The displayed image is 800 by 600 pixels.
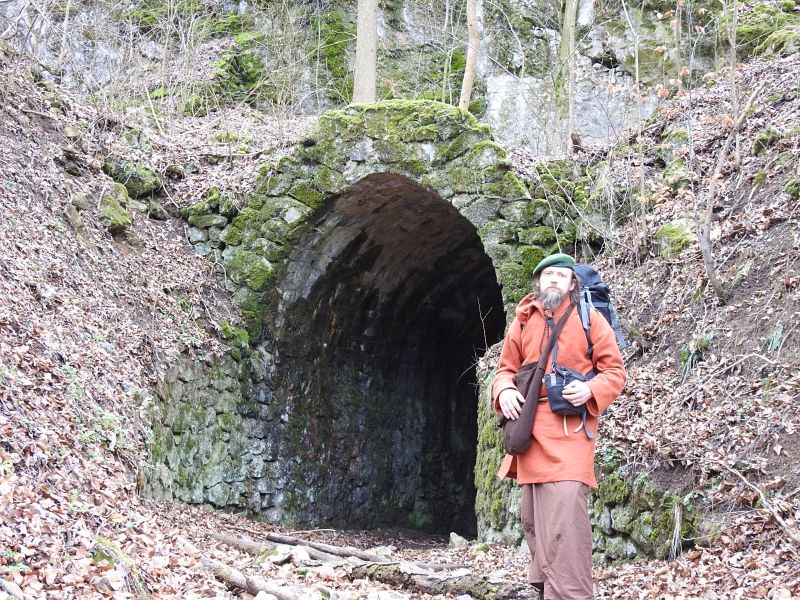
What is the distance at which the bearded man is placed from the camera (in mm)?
3457

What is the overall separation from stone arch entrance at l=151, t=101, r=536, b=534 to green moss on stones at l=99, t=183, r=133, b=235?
981mm

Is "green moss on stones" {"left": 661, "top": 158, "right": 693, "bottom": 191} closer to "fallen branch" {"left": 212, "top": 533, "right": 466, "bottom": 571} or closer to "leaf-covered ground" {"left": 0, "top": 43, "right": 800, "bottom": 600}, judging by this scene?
"leaf-covered ground" {"left": 0, "top": 43, "right": 800, "bottom": 600}

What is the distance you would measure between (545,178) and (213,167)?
14.8ft

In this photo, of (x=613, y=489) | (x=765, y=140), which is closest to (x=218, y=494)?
(x=613, y=489)

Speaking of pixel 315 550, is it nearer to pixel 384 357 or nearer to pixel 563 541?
pixel 563 541

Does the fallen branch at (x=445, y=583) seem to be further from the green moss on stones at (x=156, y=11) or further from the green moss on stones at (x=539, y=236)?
the green moss on stones at (x=156, y=11)

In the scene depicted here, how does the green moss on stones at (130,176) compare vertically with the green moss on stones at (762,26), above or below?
below

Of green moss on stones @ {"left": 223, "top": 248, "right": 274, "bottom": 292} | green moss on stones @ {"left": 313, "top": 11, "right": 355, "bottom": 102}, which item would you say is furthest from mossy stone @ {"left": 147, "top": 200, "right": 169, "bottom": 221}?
green moss on stones @ {"left": 313, "top": 11, "right": 355, "bottom": 102}

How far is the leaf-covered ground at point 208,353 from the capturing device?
397 centimetres

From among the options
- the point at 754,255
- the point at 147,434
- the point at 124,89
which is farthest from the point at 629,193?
the point at 124,89

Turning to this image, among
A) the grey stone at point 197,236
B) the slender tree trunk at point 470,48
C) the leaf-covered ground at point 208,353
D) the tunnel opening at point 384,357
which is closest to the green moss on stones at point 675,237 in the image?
the leaf-covered ground at point 208,353

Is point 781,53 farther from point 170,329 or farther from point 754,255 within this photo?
point 170,329

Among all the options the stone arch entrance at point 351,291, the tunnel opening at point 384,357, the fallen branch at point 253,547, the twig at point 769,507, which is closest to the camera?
the twig at point 769,507

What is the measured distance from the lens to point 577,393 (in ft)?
11.5
